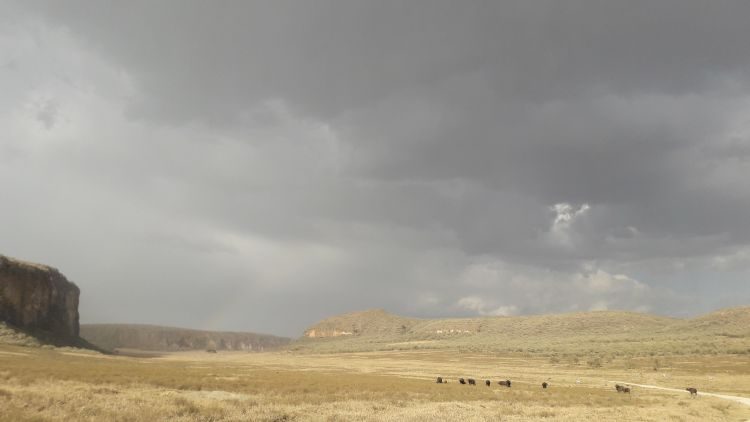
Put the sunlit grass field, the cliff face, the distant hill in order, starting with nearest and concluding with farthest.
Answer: the sunlit grass field, the distant hill, the cliff face

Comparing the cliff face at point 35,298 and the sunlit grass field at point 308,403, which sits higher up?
the cliff face at point 35,298

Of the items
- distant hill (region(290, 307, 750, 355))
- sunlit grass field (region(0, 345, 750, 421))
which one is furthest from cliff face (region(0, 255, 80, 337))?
sunlit grass field (region(0, 345, 750, 421))

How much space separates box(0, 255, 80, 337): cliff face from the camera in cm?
11856

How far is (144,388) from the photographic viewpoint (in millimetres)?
31062

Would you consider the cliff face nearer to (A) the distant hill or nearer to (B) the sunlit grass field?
(A) the distant hill

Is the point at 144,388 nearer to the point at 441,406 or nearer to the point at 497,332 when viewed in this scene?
the point at 441,406

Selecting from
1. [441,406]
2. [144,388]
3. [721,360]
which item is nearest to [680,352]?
[721,360]

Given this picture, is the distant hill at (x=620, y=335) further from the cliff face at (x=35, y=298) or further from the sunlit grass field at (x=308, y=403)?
the cliff face at (x=35, y=298)

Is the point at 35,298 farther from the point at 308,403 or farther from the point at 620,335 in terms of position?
the point at 620,335

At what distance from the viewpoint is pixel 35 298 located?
128m

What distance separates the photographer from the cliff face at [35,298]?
11856 centimetres

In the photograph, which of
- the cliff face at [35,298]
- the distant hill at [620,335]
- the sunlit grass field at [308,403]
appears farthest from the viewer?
the cliff face at [35,298]

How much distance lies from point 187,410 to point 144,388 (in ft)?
37.3

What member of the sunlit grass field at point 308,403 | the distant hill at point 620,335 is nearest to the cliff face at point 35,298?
the distant hill at point 620,335
